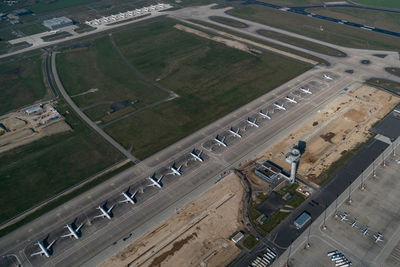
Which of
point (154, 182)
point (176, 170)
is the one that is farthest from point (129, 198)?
point (176, 170)

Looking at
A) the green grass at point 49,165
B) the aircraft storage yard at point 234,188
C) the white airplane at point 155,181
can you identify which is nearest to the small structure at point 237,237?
the aircraft storage yard at point 234,188

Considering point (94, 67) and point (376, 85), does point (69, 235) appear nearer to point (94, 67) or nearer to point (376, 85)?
point (94, 67)

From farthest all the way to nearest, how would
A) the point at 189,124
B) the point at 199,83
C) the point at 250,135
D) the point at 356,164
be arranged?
the point at 199,83 → the point at 189,124 → the point at 250,135 → the point at 356,164

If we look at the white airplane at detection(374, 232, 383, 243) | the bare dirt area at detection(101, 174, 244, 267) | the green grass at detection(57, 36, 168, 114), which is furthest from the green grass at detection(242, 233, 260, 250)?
the green grass at detection(57, 36, 168, 114)

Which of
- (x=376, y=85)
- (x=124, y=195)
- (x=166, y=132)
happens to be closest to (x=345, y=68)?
(x=376, y=85)

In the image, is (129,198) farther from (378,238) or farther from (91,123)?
(378,238)
